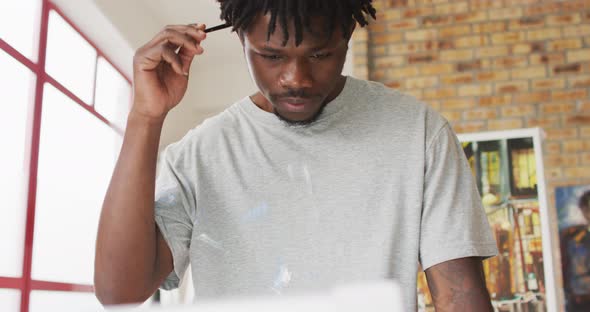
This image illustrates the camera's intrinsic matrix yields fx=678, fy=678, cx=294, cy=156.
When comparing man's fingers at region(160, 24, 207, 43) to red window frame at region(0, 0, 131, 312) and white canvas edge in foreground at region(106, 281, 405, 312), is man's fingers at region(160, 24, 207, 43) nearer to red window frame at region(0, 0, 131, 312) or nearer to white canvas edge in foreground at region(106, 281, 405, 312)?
white canvas edge in foreground at region(106, 281, 405, 312)

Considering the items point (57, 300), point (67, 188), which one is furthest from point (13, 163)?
point (57, 300)

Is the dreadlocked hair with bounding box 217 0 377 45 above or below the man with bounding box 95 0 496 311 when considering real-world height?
above

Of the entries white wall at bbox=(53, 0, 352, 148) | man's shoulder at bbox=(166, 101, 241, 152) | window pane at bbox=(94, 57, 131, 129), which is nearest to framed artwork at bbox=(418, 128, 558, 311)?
white wall at bbox=(53, 0, 352, 148)

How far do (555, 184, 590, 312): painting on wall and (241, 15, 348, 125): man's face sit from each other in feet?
10.6

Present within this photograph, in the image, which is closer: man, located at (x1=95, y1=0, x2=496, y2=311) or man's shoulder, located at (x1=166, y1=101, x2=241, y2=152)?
man, located at (x1=95, y1=0, x2=496, y2=311)

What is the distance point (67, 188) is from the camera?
13.3 feet

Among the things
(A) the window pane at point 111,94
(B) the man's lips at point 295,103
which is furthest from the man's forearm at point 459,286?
(A) the window pane at point 111,94

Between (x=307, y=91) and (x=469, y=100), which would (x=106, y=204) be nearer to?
(x=307, y=91)

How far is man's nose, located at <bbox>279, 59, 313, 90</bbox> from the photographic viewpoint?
3.06 ft

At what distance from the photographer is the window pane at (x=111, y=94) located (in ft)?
15.3

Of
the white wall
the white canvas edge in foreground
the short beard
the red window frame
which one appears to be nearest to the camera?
the white canvas edge in foreground

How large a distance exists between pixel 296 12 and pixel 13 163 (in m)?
2.86

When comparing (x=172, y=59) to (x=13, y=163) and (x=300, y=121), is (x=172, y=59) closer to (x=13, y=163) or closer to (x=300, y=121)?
(x=300, y=121)

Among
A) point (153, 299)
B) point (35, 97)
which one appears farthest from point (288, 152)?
point (153, 299)
